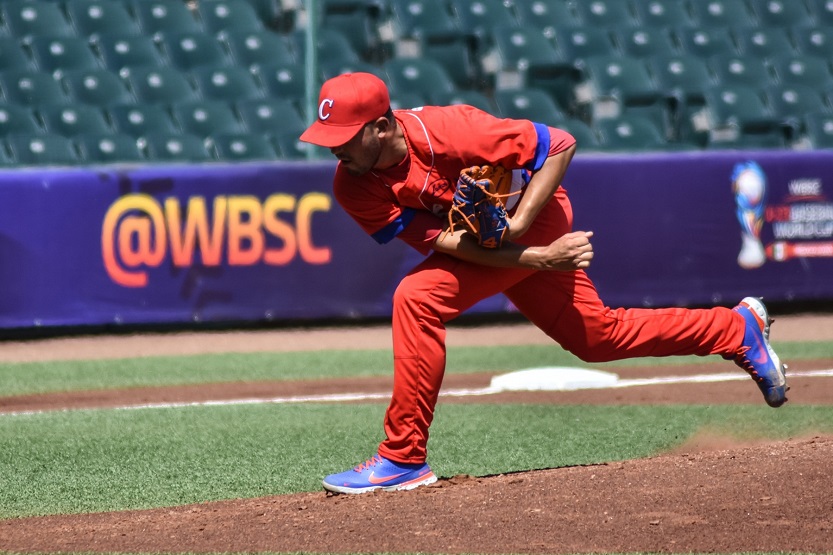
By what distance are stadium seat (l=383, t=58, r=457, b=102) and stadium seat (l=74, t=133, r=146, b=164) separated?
297 cm

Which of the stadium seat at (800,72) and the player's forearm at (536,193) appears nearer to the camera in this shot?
the player's forearm at (536,193)

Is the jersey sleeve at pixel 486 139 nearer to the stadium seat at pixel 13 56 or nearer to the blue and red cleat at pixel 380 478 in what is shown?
the blue and red cleat at pixel 380 478

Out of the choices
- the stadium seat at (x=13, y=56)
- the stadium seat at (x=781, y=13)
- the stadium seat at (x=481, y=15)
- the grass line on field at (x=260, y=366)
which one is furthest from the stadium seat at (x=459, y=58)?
the grass line on field at (x=260, y=366)

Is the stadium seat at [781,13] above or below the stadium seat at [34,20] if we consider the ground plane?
below

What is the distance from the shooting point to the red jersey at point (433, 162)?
13.9 feet

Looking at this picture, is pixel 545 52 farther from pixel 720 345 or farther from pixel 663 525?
pixel 663 525

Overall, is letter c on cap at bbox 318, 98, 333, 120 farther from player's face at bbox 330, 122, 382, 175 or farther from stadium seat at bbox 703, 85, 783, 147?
stadium seat at bbox 703, 85, 783, 147

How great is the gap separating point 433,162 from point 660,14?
486 inches

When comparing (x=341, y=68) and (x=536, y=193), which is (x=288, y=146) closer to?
(x=341, y=68)

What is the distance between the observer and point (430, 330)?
430cm

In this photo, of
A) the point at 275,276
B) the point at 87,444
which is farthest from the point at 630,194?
the point at 87,444

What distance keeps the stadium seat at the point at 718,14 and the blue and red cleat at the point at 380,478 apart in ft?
41.8

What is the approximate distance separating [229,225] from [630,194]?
12.0 feet

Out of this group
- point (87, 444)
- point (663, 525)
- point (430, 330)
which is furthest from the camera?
point (87, 444)
